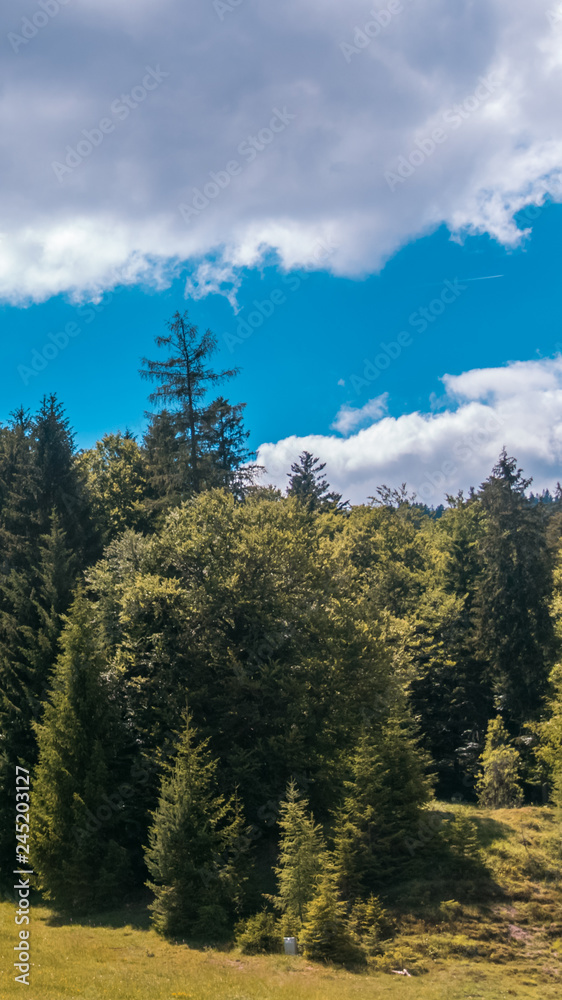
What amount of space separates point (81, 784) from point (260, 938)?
33.9ft

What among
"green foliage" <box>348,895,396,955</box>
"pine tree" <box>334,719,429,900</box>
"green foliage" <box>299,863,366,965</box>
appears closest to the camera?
"green foliage" <box>299,863,366,965</box>

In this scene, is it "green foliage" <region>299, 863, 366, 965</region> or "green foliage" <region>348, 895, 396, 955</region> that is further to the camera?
"green foliage" <region>348, 895, 396, 955</region>

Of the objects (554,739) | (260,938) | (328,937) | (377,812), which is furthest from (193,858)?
(554,739)

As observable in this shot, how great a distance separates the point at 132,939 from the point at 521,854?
46.8 feet

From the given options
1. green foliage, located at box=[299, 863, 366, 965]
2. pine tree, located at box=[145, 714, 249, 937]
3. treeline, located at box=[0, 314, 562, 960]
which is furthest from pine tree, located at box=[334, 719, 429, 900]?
pine tree, located at box=[145, 714, 249, 937]

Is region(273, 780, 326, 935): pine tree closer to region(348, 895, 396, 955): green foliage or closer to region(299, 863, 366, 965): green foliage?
region(299, 863, 366, 965): green foliage

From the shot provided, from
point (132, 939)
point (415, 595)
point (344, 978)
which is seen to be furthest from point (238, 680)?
point (415, 595)

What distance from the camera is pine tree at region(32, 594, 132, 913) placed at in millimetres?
25766

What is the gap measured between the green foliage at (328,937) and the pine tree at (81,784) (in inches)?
382

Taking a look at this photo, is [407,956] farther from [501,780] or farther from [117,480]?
[117,480]

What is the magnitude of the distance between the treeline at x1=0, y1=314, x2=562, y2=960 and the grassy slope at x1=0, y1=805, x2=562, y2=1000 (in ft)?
4.19

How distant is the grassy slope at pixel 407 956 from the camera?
16.7 m

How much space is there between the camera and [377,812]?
24.0 m

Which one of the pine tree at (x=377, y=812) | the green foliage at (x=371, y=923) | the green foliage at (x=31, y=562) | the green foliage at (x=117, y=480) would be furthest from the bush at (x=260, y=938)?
the green foliage at (x=117, y=480)
